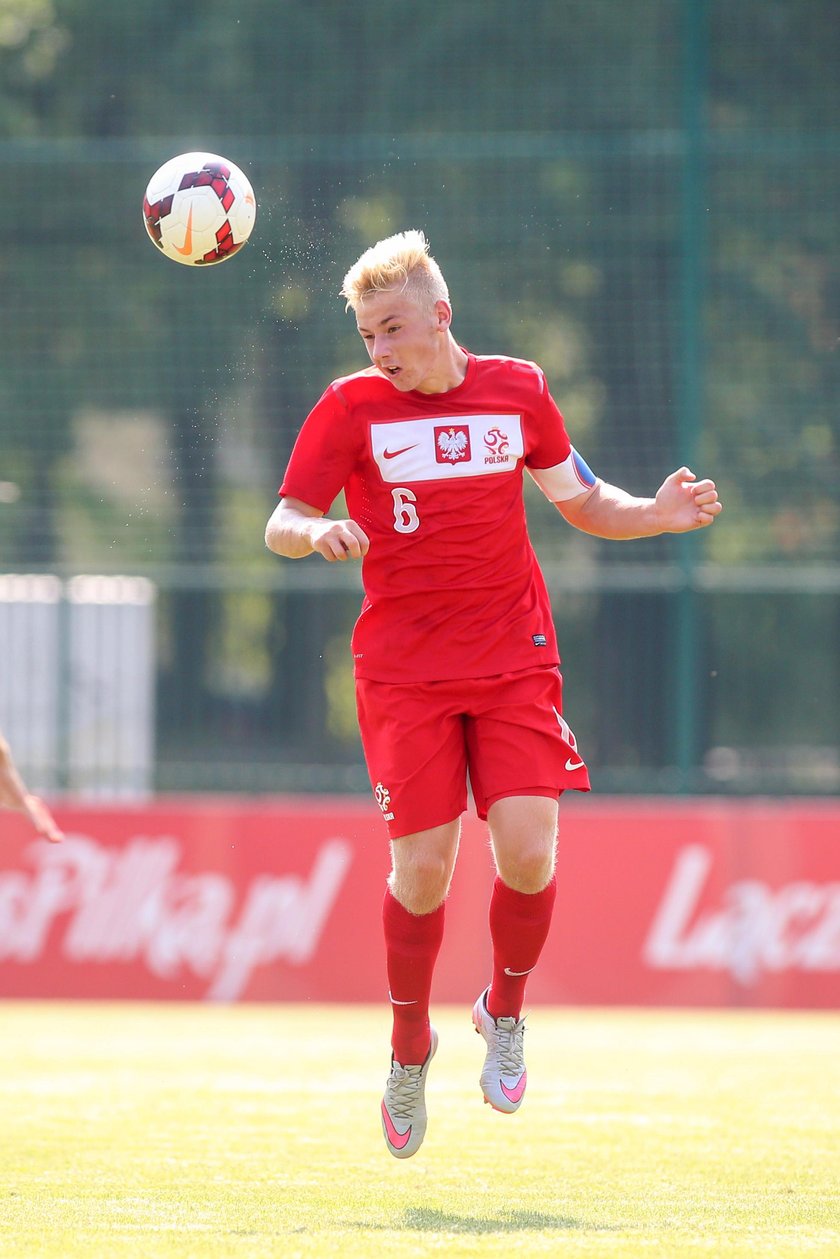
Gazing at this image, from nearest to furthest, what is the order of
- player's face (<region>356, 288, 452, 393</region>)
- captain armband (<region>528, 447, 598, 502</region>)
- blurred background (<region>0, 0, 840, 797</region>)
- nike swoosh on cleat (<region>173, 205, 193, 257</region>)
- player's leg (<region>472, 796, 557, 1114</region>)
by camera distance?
player's face (<region>356, 288, 452, 393</region>)
player's leg (<region>472, 796, 557, 1114</region>)
captain armband (<region>528, 447, 598, 502</region>)
nike swoosh on cleat (<region>173, 205, 193, 257</region>)
blurred background (<region>0, 0, 840, 797</region>)

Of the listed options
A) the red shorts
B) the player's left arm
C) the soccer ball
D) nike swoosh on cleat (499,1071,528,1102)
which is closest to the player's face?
the player's left arm

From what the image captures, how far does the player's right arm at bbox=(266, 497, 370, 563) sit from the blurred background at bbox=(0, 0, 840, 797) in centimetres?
790

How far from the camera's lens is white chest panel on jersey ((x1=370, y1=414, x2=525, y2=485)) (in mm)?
5770

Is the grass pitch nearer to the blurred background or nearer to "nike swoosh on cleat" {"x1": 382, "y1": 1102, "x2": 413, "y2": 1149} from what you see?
"nike swoosh on cleat" {"x1": 382, "y1": 1102, "x2": 413, "y2": 1149}

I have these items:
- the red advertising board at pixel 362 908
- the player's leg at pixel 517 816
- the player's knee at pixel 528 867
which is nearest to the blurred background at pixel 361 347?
the red advertising board at pixel 362 908

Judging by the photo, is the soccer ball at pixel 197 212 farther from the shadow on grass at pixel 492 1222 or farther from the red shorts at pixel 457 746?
the shadow on grass at pixel 492 1222

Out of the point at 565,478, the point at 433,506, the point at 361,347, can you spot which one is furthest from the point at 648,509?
the point at 361,347

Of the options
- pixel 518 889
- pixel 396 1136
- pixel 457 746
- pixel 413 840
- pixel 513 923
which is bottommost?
pixel 396 1136

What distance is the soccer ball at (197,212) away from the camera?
657 centimetres

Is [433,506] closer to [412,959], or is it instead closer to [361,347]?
[412,959]

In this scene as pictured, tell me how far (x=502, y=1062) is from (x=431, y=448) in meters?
1.83

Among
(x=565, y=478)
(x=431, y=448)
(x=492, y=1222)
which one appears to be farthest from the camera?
(x=565, y=478)

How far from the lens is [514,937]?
5.98 m

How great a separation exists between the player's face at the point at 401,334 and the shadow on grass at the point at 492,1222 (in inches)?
90.8
